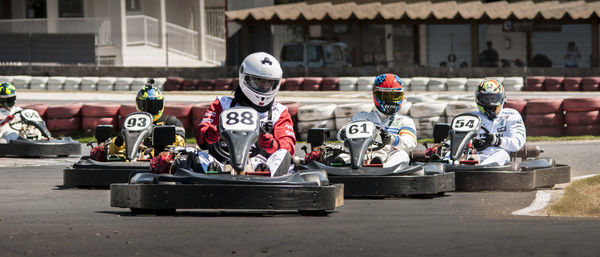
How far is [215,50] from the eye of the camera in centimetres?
4231

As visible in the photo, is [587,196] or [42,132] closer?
[587,196]

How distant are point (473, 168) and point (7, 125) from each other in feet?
25.2

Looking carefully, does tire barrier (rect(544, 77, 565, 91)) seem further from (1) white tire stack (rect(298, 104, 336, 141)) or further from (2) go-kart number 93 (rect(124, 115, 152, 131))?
(2) go-kart number 93 (rect(124, 115, 152, 131))

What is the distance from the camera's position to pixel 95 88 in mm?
31703

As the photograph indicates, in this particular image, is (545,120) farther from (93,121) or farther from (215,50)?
(215,50)

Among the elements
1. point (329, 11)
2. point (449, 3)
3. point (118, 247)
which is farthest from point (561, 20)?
point (118, 247)

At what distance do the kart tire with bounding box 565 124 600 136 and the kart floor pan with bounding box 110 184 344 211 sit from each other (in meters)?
11.5

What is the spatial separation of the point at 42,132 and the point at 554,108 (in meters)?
8.43

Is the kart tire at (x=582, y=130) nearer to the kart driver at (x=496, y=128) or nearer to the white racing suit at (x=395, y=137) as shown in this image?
the kart driver at (x=496, y=128)

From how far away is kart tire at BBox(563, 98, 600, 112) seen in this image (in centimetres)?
1912

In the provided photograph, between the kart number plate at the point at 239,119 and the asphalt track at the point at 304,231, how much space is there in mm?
666

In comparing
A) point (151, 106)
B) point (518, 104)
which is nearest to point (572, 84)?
point (518, 104)

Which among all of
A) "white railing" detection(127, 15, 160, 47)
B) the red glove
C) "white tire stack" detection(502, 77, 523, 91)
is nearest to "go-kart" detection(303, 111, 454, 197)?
the red glove

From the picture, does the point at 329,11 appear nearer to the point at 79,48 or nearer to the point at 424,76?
the point at 424,76
